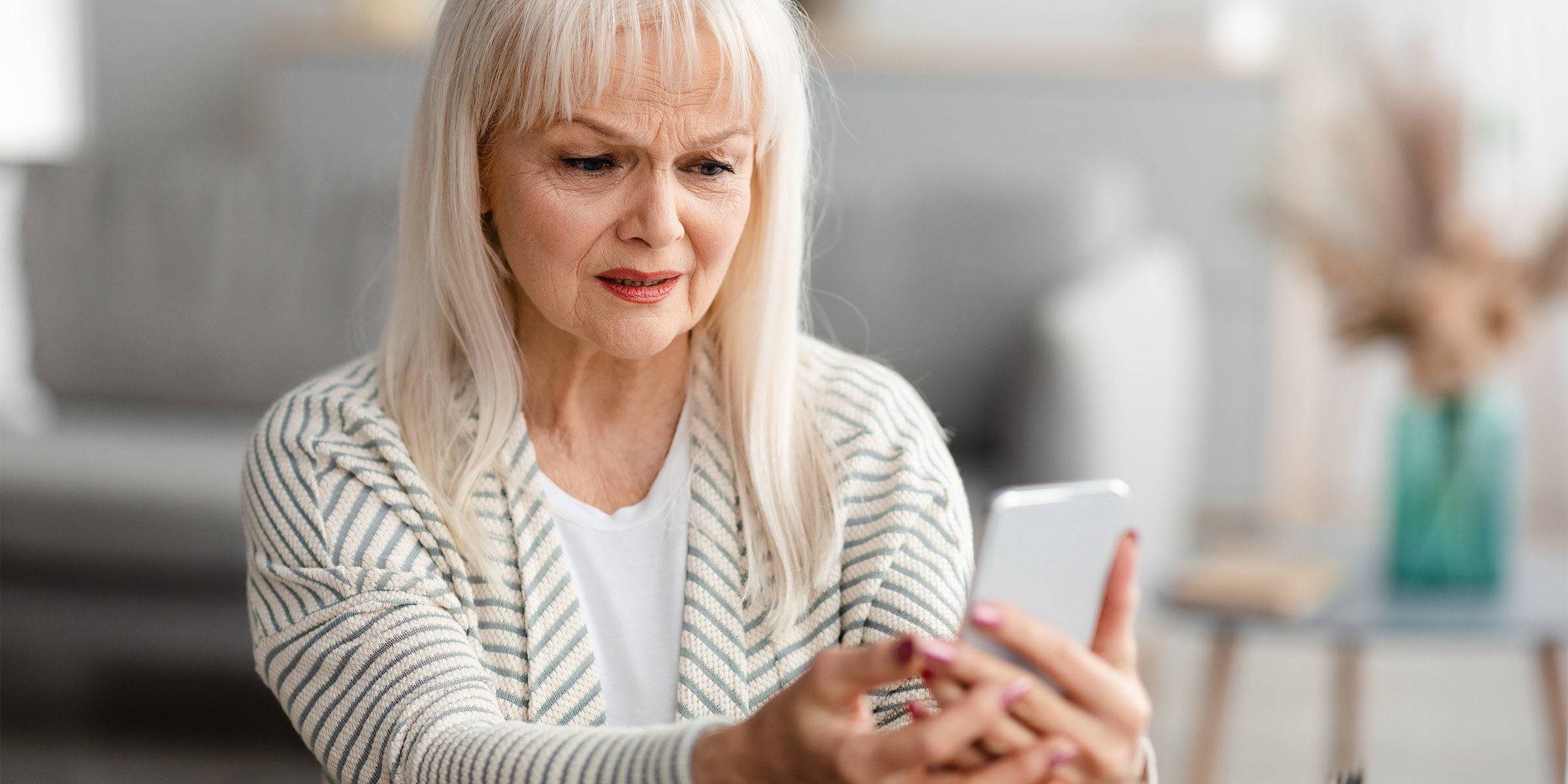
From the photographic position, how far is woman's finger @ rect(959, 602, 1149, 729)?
810mm

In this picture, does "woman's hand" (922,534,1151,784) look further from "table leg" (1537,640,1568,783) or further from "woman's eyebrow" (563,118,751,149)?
"table leg" (1537,640,1568,783)

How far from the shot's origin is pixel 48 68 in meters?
4.55

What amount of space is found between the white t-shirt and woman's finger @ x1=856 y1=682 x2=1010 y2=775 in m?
0.32

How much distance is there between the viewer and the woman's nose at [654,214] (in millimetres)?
1022

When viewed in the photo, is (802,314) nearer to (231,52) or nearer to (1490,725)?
(1490,725)

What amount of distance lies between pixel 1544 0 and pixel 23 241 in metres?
3.55

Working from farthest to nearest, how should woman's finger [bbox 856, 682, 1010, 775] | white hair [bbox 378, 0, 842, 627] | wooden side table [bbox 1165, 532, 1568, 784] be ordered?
1. wooden side table [bbox 1165, 532, 1568, 784]
2. white hair [bbox 378, 0, 842, 627]
3. woman's finger [bbox 856, 682, 1010, 775]

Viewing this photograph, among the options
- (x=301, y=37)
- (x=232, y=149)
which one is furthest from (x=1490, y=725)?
(x=232, y=149)

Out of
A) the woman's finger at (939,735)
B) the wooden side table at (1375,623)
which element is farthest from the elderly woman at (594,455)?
the wooden side table at (1375,623)

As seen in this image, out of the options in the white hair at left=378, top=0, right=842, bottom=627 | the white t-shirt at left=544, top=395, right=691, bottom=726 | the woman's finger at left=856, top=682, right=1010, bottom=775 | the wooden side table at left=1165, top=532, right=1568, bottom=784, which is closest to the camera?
the woman's finger at left=856, top=682, right=1010, bottom=775

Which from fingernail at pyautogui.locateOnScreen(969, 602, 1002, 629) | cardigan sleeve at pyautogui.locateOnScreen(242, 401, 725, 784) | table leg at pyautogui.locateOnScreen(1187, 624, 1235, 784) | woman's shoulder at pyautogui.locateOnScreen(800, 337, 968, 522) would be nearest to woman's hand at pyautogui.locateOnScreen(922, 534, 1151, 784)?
fingernail at pyautogui.locateOnScreen(969, 602, 1002, 629)

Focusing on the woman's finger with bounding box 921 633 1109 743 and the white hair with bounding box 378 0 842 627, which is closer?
the woman's finger with bounding box 921 633 1109 743

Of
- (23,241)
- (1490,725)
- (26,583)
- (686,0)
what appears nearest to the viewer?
(686,0)

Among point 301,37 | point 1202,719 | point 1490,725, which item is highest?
point 301,37
